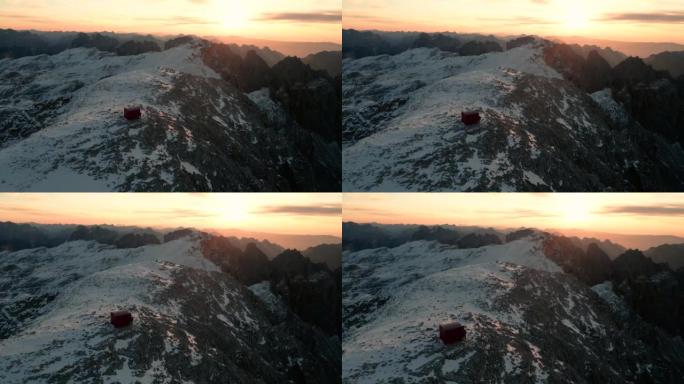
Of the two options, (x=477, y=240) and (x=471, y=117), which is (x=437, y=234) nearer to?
(x=477, y=240)

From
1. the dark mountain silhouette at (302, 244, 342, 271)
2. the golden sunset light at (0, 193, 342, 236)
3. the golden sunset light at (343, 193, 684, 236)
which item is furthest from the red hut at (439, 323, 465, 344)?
the golden sunset light at (0, 193, 342, 236)

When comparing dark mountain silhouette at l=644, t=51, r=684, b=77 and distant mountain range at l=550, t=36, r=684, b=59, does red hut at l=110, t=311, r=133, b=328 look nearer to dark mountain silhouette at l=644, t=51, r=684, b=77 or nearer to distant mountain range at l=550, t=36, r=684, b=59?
distant mountain range at l=550, t=36, r=684, b=59

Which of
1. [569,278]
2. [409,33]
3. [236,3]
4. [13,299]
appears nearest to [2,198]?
[13,299]

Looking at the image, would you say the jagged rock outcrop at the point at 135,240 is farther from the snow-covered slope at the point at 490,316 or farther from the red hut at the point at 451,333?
the red hut at the point at 451,333

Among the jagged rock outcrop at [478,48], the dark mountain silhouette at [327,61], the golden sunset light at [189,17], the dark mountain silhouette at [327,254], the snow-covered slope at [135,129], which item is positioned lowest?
the dark mountain silhouette at [327,254]

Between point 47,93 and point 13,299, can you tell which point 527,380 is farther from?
point 47,93

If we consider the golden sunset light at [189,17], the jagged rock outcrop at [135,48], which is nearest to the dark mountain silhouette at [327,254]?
the golden sunset light at [189,17]

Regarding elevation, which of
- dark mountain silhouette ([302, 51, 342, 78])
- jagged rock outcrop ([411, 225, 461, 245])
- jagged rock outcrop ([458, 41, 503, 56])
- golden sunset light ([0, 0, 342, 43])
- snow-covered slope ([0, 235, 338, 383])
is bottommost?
snow-covered slope ([0, 235, 338, 383])
